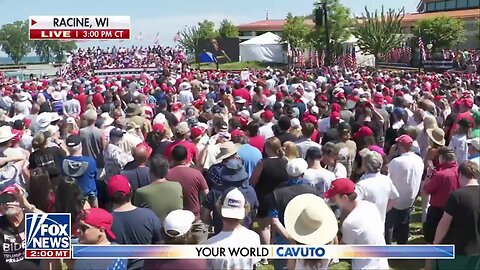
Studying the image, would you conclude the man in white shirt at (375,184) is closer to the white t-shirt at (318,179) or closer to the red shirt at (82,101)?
the white t-shirt at (318,179)

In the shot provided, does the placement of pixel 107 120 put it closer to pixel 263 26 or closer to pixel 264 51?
pixel 264 51

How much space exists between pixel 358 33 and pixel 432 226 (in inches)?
1823

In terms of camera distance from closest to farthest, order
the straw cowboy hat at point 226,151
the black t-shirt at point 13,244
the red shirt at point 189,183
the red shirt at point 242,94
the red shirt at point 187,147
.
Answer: the black t-shirt at point 13,244, the red shirt at point 189,183, the straw cowboy hat at point 226,151, the red shirt at point 187,147, the red shirt at point 242,94

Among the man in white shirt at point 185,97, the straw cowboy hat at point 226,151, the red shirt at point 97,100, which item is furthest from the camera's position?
the man in white shirt at point 185,97

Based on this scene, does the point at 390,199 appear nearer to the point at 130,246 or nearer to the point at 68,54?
the point at 130,246

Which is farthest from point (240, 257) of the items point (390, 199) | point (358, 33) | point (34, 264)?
point (358, 33)

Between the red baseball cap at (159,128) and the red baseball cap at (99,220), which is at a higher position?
the red baseball cap at (159,128)

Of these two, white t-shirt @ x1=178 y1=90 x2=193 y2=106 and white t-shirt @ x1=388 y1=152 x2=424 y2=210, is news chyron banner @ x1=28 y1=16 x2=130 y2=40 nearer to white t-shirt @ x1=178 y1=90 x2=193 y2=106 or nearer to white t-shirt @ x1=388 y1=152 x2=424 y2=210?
white t-shirt @ x1=178 y1=90 x2=193 y2=106

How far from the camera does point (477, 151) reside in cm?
667

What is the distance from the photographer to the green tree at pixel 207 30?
8144 centimetres

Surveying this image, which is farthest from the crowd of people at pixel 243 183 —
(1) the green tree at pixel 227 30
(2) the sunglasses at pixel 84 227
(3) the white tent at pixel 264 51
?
(1) the green tree at pixel 227 30

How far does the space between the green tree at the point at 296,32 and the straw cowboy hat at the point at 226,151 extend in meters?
53.9

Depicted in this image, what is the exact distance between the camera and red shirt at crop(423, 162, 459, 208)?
20.3ft

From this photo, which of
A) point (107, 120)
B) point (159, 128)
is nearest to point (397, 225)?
point (159, 128)
